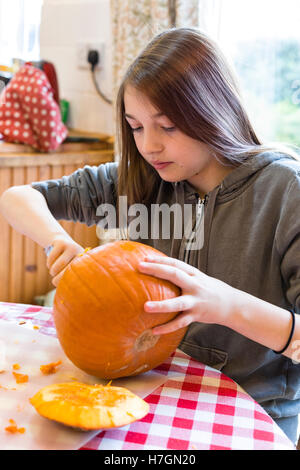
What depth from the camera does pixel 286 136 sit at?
1835 mm

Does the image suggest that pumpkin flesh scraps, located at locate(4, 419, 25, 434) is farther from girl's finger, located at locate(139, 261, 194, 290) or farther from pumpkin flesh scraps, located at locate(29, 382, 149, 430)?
girl's finger, located at locate(139, 261, 194, 290)

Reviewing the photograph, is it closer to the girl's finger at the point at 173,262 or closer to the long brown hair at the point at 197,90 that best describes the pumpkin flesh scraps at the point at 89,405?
the girl's finger at the point at 173,262

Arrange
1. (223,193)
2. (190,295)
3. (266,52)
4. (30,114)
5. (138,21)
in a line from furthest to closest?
1. (30,114)
2. (138,21)
3. (266,52)
4. (223,193)
5. (190,295)

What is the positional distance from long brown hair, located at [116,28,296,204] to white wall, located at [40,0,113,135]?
1.44 m

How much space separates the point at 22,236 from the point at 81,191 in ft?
3.10

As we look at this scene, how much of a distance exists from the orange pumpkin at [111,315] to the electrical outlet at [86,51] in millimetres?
1870

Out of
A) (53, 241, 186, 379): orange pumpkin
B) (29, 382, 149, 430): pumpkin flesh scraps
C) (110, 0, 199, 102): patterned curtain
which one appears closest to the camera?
(29, 382, 149, 430): pumpkin flesh scraps

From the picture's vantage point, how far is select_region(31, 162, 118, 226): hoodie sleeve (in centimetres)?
131

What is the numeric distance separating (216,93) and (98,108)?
158cm

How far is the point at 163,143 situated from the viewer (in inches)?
40.2

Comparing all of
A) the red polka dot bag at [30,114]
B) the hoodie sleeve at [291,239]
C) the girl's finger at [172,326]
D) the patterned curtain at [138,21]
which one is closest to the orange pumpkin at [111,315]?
the girl's finger at [172,326]

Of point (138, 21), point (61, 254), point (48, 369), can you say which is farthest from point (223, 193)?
point (138, 21)

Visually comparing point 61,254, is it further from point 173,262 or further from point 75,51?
point 75,51

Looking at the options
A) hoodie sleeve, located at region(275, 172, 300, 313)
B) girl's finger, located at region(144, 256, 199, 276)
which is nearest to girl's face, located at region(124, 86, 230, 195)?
hoodie sleeve, located at region(275, 172, 300, 313)
